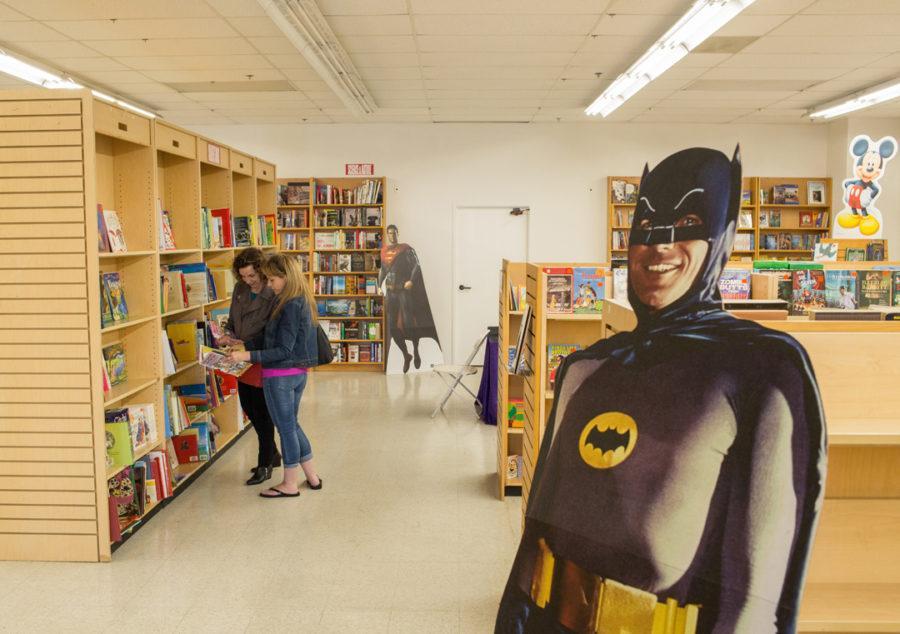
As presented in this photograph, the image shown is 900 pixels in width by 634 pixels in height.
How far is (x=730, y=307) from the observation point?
6.72 feet

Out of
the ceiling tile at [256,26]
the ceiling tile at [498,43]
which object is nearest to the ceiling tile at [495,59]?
the ceiling tile at [498,43]

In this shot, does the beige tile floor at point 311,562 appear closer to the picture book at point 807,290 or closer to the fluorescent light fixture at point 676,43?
the picture book at point 807,290

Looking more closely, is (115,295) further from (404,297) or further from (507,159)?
(507,159)

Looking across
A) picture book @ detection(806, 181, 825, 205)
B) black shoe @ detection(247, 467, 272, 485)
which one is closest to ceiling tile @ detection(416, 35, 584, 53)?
black shoe @ detection(247, 467, 272, 485)

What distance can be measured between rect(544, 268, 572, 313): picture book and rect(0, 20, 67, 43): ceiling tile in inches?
173

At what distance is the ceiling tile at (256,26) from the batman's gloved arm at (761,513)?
5.13 m

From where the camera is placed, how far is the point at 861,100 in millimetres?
8234

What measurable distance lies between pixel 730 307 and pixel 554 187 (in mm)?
8470

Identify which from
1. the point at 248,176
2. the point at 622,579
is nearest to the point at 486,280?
the point at 248,176

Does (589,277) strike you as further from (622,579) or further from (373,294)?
(373,294)

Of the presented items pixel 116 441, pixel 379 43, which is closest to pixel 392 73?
pixel 379 43

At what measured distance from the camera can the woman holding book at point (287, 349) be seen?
4699 millimetres

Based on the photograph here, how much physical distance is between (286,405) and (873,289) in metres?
3.35

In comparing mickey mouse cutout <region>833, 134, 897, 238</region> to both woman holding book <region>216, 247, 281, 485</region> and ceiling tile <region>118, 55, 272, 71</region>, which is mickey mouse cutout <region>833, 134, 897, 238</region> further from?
ceiling tile <region>118, 55, 272, 71</region>
